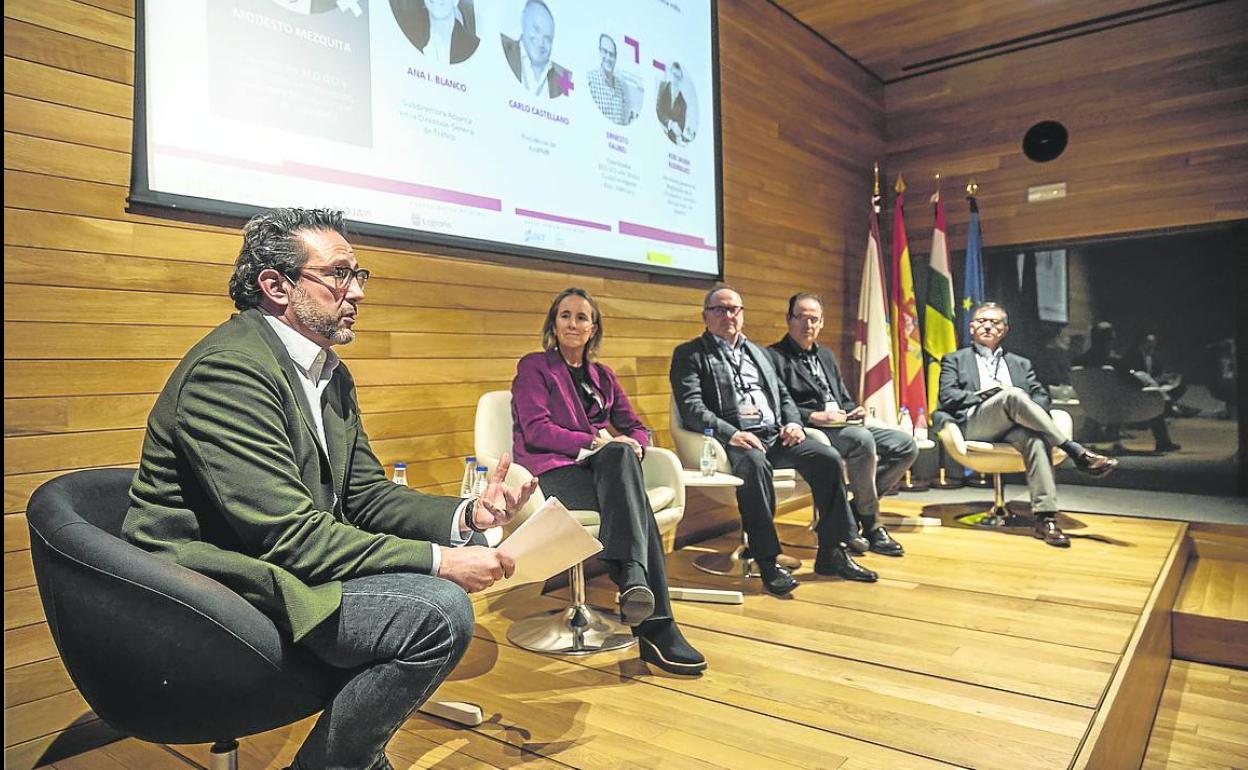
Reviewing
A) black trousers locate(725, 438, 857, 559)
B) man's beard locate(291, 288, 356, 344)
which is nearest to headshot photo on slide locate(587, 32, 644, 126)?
black trousers locate(725, 438, 857, 559)

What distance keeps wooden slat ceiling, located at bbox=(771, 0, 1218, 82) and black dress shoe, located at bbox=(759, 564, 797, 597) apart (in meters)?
3.26

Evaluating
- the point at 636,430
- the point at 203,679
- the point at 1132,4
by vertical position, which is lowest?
the point at 203,679

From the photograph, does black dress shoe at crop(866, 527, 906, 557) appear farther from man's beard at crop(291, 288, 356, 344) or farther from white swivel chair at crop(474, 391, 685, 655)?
man's beard at crop(291, 288, 356, 344)

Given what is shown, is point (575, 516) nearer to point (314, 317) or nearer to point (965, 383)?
point (314, 317)

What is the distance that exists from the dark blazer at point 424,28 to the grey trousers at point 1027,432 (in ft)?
9.59

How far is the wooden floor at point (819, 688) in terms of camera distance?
5.84 ft

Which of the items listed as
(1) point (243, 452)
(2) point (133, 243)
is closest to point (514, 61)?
(2) point (133, 243)

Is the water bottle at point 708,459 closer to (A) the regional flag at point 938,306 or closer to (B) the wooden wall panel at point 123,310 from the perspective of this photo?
(B) the wooden wall panel at point 123,310

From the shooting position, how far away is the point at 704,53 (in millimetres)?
3971

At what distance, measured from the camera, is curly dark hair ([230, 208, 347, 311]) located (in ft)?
4.80

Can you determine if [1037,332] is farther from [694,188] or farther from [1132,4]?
[694,188]

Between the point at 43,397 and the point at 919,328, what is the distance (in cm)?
486

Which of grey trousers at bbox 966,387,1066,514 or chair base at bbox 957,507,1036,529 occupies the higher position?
grey trousers at bbox 966,387,1066,514

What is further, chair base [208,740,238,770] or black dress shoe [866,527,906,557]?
black dress shoe [866,527,906,557]
